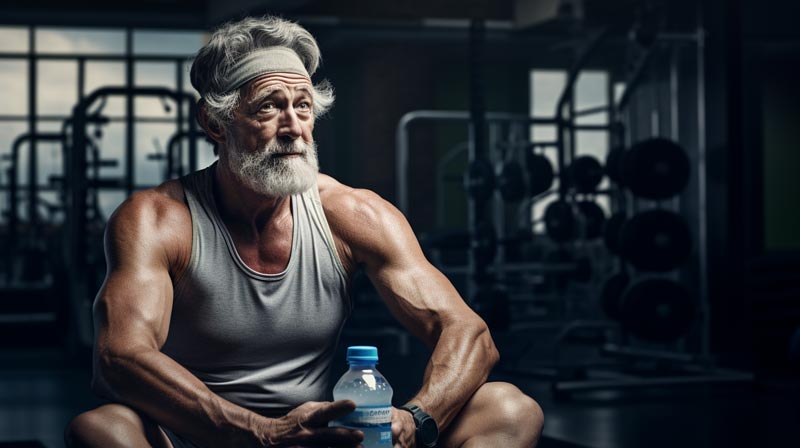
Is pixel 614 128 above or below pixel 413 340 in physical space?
above

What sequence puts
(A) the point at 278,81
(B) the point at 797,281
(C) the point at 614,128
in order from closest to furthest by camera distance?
(A) the point at 278,81
(C) the point at 614,128
(B) the point at 797,281

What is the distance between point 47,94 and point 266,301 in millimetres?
9718

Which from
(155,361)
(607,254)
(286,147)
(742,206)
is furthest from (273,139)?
(607,254)

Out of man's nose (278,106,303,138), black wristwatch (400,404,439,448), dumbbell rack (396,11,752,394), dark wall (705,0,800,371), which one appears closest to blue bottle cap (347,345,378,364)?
black wristwatch (400,404,439,448)

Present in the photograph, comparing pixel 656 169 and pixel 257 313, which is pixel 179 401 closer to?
pixel 257 313

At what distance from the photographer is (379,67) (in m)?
→ 10.7

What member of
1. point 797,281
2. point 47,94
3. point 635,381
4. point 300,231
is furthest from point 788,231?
point 300,231

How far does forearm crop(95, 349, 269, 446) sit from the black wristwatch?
214 mm

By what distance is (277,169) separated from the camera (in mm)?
1521

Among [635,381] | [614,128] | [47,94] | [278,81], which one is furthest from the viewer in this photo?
[47,94]

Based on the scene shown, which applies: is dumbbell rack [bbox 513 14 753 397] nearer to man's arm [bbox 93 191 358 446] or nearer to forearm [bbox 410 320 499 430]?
forearm [bbox 410 320 499 430]

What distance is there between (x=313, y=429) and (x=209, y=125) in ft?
1.68

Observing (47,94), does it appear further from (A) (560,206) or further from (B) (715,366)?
(B) (715,366)

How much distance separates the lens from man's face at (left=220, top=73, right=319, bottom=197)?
153 cm
